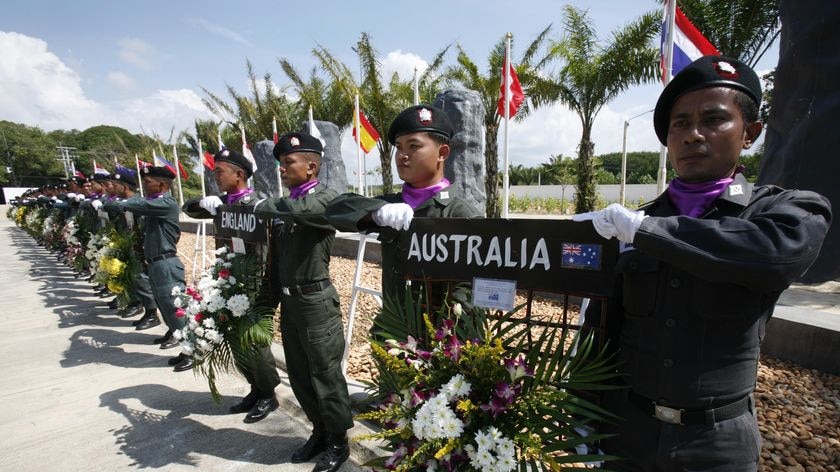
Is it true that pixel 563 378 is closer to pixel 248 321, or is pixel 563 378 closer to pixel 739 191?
pixel 739 191

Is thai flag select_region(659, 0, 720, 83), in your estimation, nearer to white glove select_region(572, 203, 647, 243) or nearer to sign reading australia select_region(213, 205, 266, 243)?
white glove select_region(572, 203, 647, 243)

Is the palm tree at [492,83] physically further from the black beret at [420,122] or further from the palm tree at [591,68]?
the black beret at [420,122]

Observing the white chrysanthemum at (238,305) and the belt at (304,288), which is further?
the white chrysanthemum at (238,305)

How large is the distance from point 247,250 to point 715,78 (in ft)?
11.3

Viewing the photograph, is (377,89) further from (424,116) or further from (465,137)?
(424,116)

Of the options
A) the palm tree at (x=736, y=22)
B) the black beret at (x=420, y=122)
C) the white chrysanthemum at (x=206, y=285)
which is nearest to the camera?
the black beret at (x=420, y=122)

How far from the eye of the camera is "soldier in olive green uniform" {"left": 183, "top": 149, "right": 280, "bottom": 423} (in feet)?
11.4

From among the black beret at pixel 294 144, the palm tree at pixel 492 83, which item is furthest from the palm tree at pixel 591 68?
the black beret at pixel 294 144

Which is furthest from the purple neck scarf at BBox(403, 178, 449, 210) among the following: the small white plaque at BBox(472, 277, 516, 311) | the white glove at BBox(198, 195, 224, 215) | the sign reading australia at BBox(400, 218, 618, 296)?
the white glove at BBox(198, 195, 224, 215)

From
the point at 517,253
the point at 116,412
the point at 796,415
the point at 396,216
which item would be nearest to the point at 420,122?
the point at 396,216

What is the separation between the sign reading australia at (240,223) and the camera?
338 cm

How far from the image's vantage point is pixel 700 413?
1350mm

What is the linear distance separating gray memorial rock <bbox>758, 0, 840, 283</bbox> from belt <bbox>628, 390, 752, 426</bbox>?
3810 millimetres

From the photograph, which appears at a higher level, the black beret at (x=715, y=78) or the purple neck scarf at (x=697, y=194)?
the black beret at (x=715, y=78)
